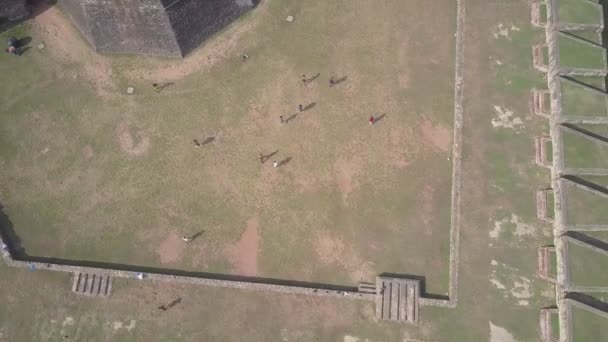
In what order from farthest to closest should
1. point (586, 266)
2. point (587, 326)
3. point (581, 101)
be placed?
point (581, 101) → point (586, 266) → point (587, 326)

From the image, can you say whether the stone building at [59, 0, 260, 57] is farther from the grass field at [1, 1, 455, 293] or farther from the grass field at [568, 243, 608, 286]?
the grass field at [568, 243, 608, 286]

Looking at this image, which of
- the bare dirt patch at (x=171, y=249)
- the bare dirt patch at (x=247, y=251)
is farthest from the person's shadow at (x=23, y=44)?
the bare dirt patch at (x=247, y=251)

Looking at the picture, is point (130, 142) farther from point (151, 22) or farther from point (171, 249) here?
point (151, 22)

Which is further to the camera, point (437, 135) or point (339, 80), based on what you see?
point (339, 80)

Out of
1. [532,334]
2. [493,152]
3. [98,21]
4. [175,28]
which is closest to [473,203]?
[493,152]

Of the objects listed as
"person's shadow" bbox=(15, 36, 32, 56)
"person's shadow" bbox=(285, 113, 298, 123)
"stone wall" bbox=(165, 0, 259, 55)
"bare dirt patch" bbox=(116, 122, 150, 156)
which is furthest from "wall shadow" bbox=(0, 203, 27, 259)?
"person's shadow" bbox=(285, 113, 298, 123)

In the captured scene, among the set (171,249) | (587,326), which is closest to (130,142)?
(171,249)

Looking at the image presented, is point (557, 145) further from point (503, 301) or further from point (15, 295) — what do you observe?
point (15, 295)
